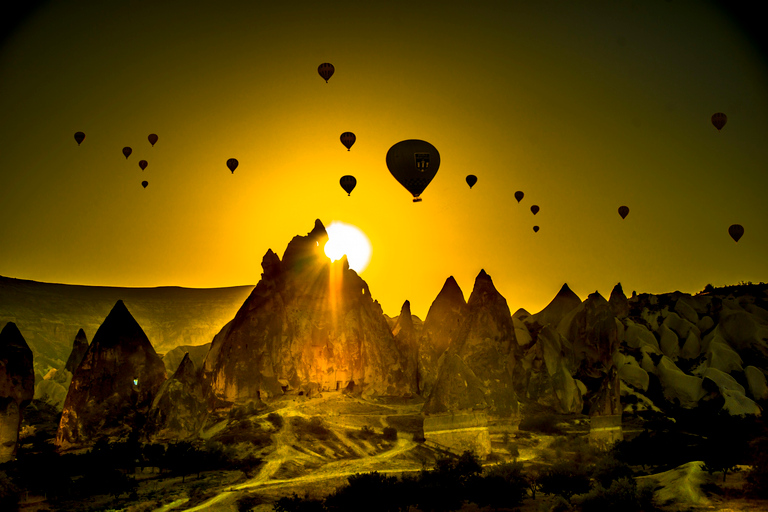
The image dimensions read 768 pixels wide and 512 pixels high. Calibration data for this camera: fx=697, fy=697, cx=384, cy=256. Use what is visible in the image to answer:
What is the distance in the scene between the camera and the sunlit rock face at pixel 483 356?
48.2m

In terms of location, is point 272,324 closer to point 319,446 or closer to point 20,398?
point 319,446

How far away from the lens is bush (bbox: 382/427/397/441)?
52022 millimetres

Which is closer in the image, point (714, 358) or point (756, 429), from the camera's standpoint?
point (756, 429)

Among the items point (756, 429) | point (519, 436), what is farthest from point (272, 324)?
point (756, 429)

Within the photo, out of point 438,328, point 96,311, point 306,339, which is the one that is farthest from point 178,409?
point 96,311

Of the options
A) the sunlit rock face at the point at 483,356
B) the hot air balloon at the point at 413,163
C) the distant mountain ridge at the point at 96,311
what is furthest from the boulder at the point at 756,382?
the distant mountain ridge at the point at 96,311

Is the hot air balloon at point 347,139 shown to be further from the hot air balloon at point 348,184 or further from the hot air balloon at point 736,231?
the hot air balloon at point 736,231

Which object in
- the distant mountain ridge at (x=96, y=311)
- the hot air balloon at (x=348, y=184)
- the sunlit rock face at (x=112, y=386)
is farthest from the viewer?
the distant mountain ridge at (x=96, y=311)

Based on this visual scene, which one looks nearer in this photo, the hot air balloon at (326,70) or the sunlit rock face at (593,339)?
the hot air balloon at (326,70)

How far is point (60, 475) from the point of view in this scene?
1495 inches

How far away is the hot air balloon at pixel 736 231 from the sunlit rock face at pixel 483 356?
21168mm

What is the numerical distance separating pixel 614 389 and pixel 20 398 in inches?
1864

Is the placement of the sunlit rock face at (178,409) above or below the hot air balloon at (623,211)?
below

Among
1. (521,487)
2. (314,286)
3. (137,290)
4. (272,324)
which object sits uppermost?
(137,290)
